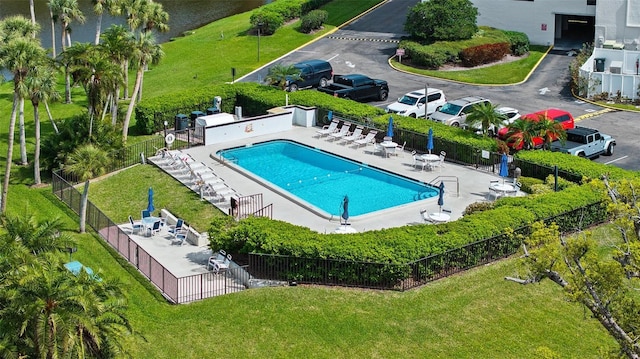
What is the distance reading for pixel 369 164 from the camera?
1679 inches

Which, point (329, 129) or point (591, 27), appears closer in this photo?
point (329, 129)

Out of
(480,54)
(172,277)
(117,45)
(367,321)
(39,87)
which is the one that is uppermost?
(117,45)

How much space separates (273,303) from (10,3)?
80.3 metres

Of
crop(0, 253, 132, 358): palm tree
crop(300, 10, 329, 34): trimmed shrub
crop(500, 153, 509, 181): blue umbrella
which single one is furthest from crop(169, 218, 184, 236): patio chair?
crop(300, 10, 329, 34): trimmed shrub

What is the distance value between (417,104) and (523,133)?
1071cm

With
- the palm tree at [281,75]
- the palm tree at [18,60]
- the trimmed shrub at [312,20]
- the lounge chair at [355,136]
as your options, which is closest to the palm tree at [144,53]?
the palm tree at [18,60]

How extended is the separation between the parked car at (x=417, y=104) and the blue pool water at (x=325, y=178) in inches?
278

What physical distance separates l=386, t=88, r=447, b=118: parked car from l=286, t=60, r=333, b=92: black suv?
23.6 ft

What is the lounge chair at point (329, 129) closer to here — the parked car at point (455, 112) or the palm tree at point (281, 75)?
the parked car at point (455, 112)

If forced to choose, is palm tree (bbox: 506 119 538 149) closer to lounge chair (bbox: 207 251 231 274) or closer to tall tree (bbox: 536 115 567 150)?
tall tree (bbox: 536 115 567 150)

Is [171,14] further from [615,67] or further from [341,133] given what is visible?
[341,133]

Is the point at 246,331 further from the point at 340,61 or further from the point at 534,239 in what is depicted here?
the point at 340,61

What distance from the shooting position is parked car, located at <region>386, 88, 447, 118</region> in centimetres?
5009

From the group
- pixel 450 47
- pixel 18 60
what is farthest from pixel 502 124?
pixel 450 47
